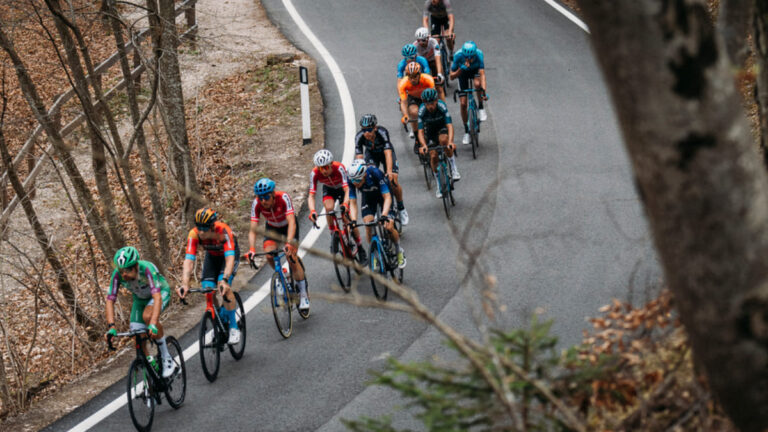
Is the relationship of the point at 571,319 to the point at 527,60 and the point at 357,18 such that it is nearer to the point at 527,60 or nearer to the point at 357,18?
the point at 527,60

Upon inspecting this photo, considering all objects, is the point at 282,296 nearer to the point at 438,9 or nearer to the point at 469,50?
the point at 469,50

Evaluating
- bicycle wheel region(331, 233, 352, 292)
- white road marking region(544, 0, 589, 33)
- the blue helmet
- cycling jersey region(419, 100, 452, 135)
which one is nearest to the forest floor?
bicycle wheel region(331, 233, 352, 292)

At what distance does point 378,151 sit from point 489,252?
2.78 m

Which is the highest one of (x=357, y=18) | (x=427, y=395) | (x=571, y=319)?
(x=357, y=18)

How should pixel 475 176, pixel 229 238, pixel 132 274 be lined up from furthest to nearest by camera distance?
pixel 475 176
pixel 229 238
pixel 132 274

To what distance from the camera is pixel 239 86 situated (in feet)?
74.4

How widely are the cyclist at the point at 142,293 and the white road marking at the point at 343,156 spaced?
1.01m

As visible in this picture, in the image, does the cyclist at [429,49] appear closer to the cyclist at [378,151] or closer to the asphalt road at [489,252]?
the asphalt road at [489,252]

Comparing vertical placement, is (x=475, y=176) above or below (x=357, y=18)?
below

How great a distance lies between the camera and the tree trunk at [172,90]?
14.7 m

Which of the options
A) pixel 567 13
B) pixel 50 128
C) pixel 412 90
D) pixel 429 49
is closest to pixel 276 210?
pixel 50 128

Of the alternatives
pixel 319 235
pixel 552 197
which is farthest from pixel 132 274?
pixel 552 197

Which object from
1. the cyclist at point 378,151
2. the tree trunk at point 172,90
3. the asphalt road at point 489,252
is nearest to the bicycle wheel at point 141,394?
the asphalt road at point 489,252

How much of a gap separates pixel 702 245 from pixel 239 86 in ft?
66.2
